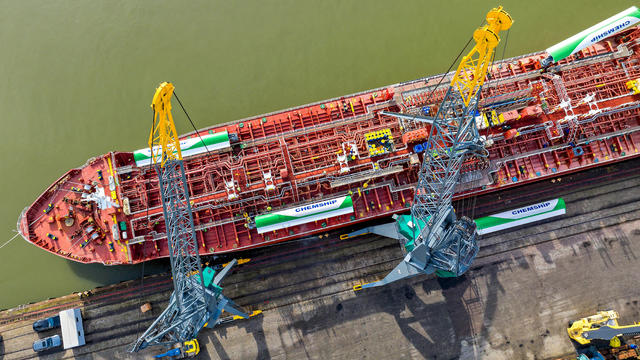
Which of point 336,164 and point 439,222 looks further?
point 336,164

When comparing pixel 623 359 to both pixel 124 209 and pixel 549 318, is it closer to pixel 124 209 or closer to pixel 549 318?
pixel 549 318

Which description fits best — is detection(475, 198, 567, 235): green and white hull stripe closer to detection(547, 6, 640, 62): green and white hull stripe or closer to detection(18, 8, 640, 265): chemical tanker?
detection(18, 8, 640, 265): chemical tanker

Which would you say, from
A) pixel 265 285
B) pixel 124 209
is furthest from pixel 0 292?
pixel 265 285

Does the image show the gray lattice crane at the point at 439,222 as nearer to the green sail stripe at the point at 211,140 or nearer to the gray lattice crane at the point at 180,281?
the gray lattice crane at the point at 180,281

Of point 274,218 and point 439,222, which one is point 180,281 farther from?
point 439,222

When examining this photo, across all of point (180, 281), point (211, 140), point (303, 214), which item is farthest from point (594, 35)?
point (180, 281)

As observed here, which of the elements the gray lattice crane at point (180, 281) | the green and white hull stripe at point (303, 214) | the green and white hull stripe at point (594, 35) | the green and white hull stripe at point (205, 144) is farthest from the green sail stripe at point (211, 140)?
the green and white hull stripe at point (594, 35)
